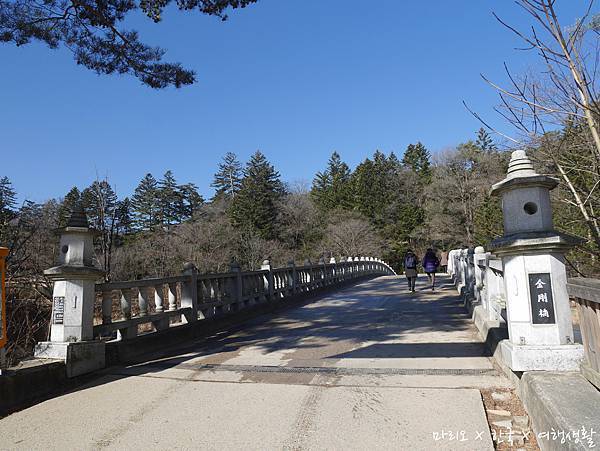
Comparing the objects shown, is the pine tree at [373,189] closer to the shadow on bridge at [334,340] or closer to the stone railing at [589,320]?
the shadow on bridge at [334,340]

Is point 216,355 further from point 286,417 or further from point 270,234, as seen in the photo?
point 270,234

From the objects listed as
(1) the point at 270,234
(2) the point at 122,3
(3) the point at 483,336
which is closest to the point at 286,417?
(3) the point at 483,336

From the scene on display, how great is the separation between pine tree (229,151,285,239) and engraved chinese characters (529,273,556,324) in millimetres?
39476

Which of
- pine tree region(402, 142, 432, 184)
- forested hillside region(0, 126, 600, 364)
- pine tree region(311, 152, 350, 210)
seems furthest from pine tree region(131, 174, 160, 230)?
pine tree region(402, 142, 432, 184)

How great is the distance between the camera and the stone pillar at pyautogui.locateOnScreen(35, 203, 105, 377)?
4922 mm

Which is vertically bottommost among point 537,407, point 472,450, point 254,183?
point 472,450

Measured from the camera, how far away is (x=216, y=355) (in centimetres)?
608

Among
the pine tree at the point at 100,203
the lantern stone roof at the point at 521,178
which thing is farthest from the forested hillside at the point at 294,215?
the lantern stone roof at the point at 521,178

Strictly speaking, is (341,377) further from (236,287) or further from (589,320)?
(236,287)

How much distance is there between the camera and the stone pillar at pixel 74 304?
16.1 feet

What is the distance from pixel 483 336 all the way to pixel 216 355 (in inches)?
160

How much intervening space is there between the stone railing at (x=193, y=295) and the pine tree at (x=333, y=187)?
44521mm

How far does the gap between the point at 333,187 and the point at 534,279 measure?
6244 cm

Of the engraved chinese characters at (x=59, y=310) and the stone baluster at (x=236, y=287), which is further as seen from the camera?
the stone baluster at (x=236, y=287)
